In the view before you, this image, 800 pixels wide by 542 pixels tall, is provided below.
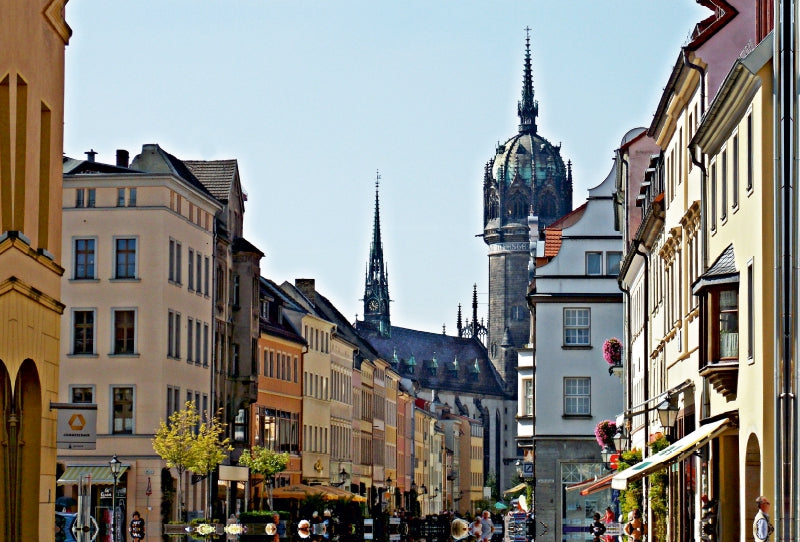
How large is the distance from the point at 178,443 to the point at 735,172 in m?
38.3

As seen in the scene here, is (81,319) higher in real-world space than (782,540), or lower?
higher

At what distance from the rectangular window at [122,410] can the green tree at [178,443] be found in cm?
236

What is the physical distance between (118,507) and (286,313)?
31.4 m

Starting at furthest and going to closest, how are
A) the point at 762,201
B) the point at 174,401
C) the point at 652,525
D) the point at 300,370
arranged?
the point at 300,370 → the point at 174,401 → the point at 652,525 → the point at 762,201

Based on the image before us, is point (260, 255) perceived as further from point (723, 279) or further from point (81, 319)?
point (723, 279)

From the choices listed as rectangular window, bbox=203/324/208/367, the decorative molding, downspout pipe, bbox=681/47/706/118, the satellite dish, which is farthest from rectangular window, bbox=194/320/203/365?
the decorative molding

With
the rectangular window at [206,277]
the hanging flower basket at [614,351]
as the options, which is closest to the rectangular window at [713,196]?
the hanging flower basket at [614,351]

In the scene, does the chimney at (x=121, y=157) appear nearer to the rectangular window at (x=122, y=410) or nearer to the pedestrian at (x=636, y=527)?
the rectangular window at (x=122, y=410)

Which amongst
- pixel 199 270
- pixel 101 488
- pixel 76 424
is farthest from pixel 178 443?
pixel 76 424

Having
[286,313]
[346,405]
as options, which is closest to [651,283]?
[286,313]

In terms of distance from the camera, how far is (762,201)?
1015 inches

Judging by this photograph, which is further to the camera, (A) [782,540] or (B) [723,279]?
(B) [723,279]

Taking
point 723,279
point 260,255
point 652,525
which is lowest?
point 652,525

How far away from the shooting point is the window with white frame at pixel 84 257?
→ 68688 millimetres
